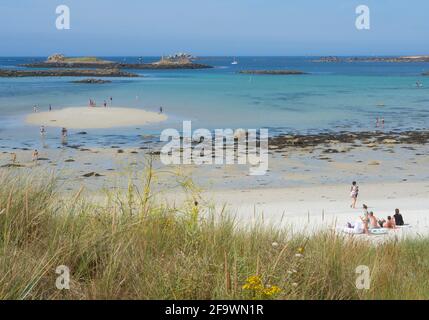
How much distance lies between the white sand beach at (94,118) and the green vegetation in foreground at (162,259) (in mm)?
30535

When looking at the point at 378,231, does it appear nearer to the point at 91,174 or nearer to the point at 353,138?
the point at 91,174

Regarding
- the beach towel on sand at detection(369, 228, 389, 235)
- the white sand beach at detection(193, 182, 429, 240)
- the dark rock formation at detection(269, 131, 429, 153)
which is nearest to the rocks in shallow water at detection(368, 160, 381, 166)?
the dark rock formation at detection(269, 131, 429, 153)

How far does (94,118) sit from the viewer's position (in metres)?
38.4

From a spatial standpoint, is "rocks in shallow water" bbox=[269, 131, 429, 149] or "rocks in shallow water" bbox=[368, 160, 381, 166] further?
"rocks in shallow water" bbox=[269, 131, 429, 149]

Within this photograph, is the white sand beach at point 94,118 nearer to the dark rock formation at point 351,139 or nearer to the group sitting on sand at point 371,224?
the dark rock formation at point 351,139

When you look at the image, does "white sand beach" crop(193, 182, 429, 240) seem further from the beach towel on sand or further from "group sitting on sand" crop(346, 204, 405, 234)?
the beach towel on sand

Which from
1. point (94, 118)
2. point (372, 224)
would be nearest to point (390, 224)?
point (372, 224)

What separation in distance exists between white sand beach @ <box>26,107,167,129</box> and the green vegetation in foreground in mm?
30535

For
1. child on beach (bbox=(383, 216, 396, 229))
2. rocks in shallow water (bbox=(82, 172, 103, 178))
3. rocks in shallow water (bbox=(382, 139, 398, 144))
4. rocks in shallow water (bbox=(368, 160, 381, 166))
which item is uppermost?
rocks in shallow water (bbox=(382, 139, 398, 144))

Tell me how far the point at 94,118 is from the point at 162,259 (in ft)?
118

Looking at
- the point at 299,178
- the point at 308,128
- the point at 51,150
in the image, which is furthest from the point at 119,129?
the point at 299,178

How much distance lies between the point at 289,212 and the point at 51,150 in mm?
14950

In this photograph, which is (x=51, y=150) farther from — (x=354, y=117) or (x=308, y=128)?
(x=354, y=117)

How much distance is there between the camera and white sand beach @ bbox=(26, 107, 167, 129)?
1403 inches
